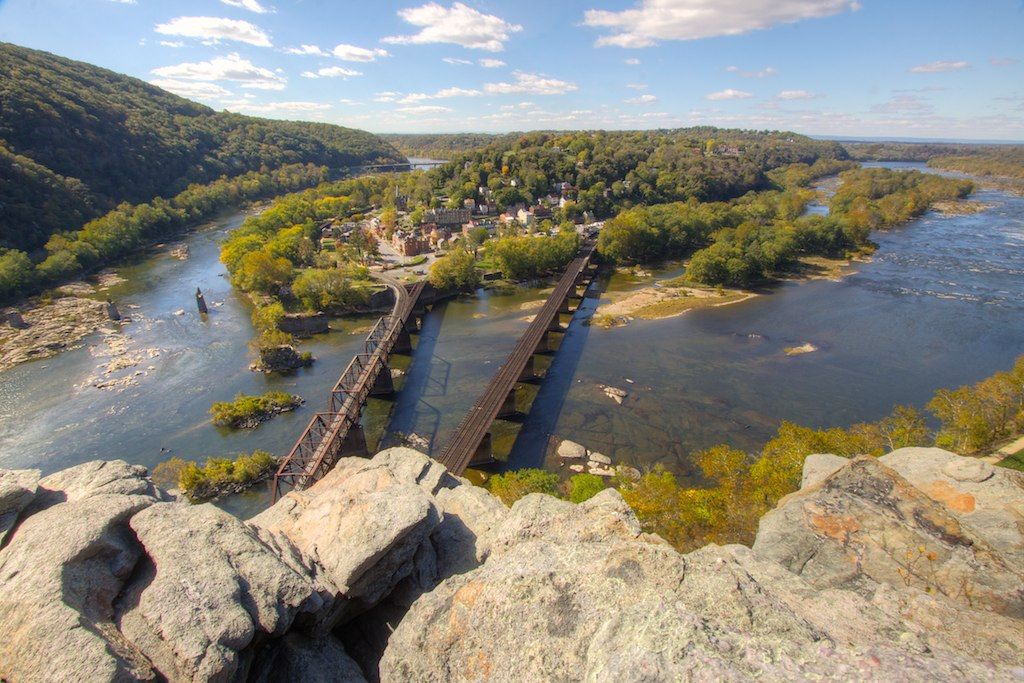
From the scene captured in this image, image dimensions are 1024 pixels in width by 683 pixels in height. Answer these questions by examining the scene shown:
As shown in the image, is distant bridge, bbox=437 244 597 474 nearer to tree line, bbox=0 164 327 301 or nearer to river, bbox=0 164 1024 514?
river, bbox=0 164 1024 514

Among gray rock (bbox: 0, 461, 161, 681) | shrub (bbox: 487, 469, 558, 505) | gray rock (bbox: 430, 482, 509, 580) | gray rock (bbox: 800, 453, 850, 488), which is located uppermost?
gray rock (bbox: 0, 461, 161, 681)

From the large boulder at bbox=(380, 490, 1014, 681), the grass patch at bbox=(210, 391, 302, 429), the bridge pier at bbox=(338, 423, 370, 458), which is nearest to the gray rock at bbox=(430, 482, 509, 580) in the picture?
the large boulder at bbox=(380, 490, 1014, 681)

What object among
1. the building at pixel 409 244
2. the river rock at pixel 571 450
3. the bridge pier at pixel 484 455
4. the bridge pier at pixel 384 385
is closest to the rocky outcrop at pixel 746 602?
the bridge pier at pixel 484 455

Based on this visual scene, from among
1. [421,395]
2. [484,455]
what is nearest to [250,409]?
[421,395]

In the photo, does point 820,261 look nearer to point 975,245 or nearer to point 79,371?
point 975,245

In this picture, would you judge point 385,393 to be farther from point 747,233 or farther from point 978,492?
point 747,233

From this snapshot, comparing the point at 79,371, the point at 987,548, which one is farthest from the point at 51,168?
the point at 987,548
